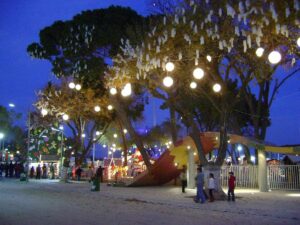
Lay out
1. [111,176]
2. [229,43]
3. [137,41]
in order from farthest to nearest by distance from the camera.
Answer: [111,176]
[137,41]
[229,43]

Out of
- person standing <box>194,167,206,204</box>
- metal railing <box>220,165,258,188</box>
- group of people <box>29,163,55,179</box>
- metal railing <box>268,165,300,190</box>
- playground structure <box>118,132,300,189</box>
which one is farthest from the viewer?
group of people <box>29,163,55,179</box>

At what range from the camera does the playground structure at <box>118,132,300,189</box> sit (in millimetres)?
24719

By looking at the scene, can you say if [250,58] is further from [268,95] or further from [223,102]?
[268,95]

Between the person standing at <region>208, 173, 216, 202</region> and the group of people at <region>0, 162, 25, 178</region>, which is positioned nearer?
the person standing at <region>208, 173, 216, 202</region>

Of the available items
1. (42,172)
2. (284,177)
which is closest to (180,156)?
(284,177)

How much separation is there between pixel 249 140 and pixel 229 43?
35.1 feet

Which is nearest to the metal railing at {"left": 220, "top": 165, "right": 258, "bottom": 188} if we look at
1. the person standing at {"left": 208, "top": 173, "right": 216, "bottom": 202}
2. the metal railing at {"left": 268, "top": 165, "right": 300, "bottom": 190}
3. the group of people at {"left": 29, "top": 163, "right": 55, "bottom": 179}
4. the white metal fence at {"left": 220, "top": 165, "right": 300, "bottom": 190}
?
the white metal fence at {"left": 220, "top": 165, "right": 300, "bottom": 190}

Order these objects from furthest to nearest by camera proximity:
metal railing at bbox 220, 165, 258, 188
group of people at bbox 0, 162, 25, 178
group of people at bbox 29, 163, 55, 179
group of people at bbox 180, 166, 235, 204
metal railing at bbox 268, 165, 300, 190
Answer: group of people at bbox 0, 162, 25, 178, group of people at bbox 29, 163, 55, 179, metal railing at bbox 220, 165, 258, 188, metal railing at bbox 268, 165, 300, 190, group of people at bbox 180, 166, 235, 204

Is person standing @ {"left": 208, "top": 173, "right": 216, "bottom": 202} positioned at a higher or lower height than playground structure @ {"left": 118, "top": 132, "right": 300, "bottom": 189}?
lower

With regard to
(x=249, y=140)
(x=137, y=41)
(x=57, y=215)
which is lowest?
(x=57, y=215)

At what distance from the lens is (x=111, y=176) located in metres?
36.2

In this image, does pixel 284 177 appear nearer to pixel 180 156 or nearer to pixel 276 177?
pixel 276 177

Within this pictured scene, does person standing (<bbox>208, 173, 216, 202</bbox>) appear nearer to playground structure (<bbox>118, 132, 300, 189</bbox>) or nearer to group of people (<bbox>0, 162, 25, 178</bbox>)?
playground structure (<bbox>118, 132, 300, 189</bbox>)

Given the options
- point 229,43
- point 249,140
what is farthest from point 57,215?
point 249,140
